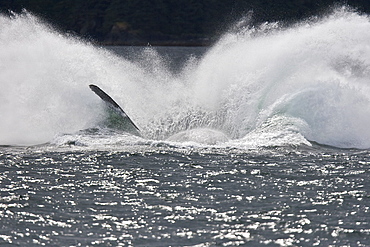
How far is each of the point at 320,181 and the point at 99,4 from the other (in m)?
163

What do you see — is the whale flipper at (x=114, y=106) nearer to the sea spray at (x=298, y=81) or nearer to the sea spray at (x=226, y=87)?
the sea spray at (x=226, y=87)

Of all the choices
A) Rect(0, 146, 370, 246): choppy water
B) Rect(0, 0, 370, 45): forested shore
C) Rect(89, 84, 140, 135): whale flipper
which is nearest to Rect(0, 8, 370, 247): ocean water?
Rect(0, 146, 370, 246): choppy water

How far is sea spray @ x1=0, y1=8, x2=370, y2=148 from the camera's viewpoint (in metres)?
30.4

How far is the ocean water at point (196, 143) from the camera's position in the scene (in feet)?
54.6

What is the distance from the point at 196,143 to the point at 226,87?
28.5ft

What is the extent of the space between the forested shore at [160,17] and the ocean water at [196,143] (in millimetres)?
121899

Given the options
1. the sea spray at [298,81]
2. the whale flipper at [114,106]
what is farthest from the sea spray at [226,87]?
the whale flipper at [114,106]

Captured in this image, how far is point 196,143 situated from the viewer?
27812 millimetres

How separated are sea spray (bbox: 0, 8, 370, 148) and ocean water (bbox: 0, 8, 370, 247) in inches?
3.0

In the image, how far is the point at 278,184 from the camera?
20.7m

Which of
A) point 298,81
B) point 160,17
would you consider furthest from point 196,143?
point 160,17

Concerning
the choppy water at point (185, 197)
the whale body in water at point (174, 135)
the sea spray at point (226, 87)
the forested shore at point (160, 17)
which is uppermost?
the forested shore at point (160, 17)

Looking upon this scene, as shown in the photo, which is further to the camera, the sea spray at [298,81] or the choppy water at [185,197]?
the sea spray at [298,81]

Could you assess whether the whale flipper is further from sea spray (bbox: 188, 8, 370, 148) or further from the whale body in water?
sea spray (bbox: 188, 8, 370, 148)
